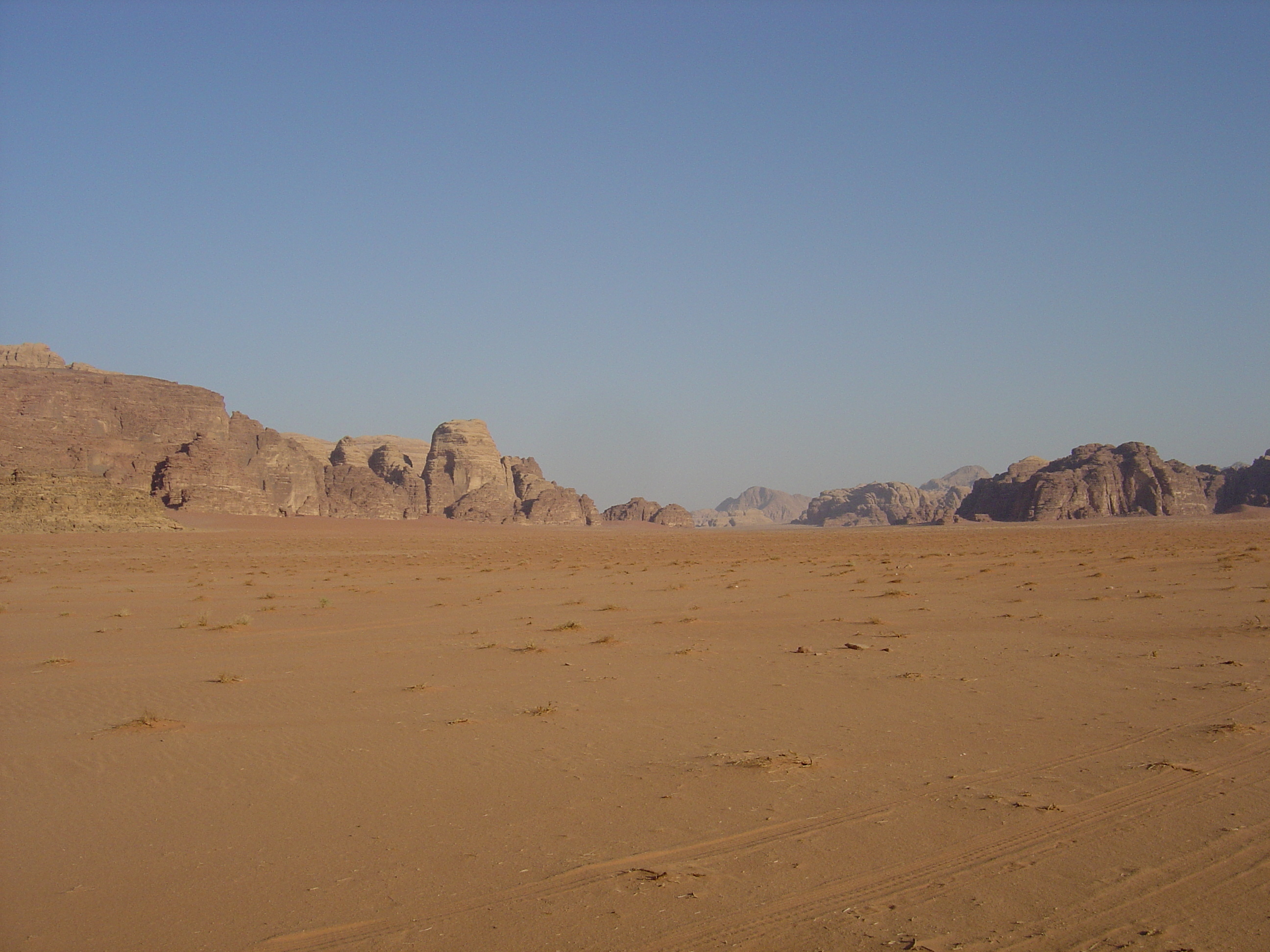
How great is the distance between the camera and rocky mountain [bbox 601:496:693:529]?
444 ft

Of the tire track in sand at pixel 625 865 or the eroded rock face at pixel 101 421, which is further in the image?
the eroded rock face at pixel 101 421

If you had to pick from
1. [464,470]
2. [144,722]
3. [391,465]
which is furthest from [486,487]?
[144,722]

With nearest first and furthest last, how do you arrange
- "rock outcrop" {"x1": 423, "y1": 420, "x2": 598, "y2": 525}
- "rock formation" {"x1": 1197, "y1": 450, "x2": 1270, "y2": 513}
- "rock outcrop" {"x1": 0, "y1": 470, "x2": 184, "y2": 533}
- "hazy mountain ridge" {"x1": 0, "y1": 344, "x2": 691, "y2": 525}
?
"rock outcrop" {"x1": 0, "y1": 470, "x2": 184, "y2": 533} < "hazy mountain ridge" {"x1": 0, "y1": 344, "x2": 691, "y2": 525} < "rock formation" {"x1": 1197, "y1": 450, "x2": 1270, "y2": 513} < "rock outcrop" {"x1": 423, "y1": 420, "x2": 598, "y2": 525}

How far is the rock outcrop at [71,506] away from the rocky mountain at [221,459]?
1.23m

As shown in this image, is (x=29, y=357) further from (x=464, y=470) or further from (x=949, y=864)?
(x=949, y=864)

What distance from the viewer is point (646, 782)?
580 cm

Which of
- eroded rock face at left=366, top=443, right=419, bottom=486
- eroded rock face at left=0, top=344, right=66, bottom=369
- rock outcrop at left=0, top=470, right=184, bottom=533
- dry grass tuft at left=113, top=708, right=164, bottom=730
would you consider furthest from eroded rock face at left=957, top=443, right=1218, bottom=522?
eroded rock face at left=0, top=344, right=66, bottom=369

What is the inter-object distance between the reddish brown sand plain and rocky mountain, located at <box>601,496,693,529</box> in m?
121

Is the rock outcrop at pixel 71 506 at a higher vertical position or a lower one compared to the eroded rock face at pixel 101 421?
lower

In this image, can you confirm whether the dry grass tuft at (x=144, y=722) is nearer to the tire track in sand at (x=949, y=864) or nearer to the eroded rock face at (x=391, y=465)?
the tire track in sand at (x=949, y=864)

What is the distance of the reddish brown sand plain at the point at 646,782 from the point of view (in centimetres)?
383

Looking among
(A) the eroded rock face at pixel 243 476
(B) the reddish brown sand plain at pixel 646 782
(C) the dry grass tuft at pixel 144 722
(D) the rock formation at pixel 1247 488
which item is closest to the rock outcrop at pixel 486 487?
(A) the eroded rock face at pixel 243 476

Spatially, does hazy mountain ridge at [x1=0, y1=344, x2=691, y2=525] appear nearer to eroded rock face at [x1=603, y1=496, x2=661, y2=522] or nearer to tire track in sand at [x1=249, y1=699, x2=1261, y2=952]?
eroded rock face at [x1=603, y1=496, x2=661, y2=522]

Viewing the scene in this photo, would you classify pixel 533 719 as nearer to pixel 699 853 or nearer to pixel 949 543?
pixel 699 853
